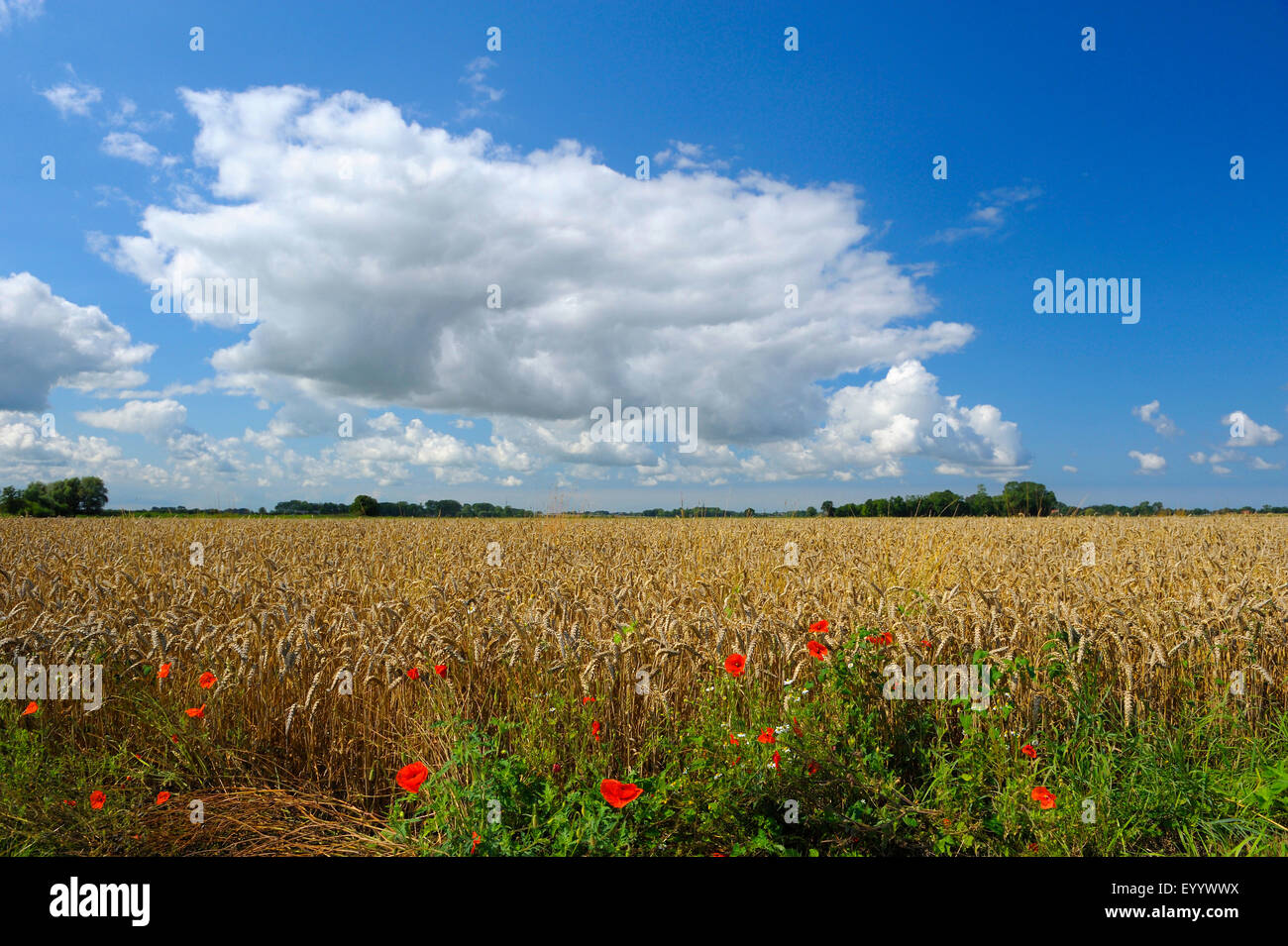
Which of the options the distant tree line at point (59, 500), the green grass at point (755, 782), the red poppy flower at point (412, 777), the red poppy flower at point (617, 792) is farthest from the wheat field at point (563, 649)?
the distant tree line at point (59, 500)

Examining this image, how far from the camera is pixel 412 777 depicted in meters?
3.54

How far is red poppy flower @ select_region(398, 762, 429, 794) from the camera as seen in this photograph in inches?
133

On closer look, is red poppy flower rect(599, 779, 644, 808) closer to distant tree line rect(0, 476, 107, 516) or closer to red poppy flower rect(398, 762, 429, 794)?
red poppy flower rect(398, 762, 429, 794)

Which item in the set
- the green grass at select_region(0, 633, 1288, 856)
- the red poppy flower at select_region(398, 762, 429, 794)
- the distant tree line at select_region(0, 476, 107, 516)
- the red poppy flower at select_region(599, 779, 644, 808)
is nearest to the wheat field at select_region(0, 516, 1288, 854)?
the green grass at select_region(0, 633, 1288, 856)

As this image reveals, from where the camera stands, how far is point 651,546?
11336mm

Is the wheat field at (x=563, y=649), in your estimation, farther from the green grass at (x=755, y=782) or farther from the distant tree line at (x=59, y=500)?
the distant tree line at (x=59, y=500)

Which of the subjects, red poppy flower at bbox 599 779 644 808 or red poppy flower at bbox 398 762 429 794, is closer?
red poppy flower at bbox 599 779 644 808

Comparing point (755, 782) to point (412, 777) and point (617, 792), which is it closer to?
point (617, 792)

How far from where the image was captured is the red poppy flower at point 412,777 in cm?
338

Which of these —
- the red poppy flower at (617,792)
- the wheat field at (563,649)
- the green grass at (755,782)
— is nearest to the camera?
the red poppy flower at (617,792)

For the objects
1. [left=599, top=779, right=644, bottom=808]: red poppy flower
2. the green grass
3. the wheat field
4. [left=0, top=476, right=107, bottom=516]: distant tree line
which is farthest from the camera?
[left=0, top=476, right=107, bottom=516]: distant tree line

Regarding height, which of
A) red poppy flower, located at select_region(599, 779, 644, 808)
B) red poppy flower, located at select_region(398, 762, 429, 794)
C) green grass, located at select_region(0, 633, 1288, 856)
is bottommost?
green grass, located at select_region(0, 633, 1288, 856)

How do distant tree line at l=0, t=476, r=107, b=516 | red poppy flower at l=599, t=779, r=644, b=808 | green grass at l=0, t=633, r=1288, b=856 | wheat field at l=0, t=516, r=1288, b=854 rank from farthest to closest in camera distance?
distant tree line at l=0, t=476, r=107, b=516, wheat field at l=0, t=516, r=1288, b=854, green grass at l=0, t=633, r=1288, b=856, red poppy flower at l=599, t=779, r=644, b=808

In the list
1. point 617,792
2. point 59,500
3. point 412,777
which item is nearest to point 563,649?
point 412,777
